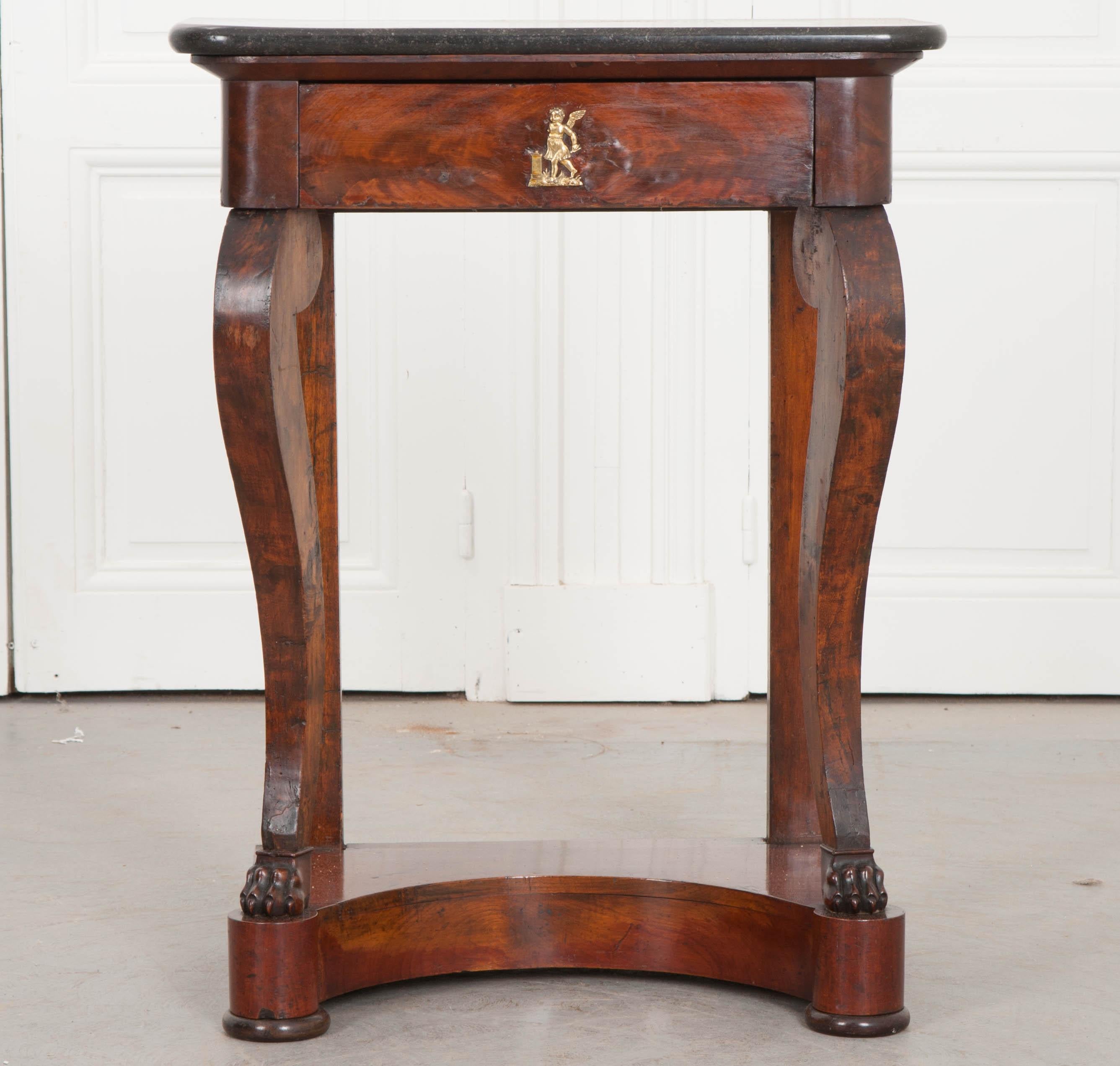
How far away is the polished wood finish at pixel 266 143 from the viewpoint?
1.11 m

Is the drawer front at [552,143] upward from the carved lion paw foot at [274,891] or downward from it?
upward

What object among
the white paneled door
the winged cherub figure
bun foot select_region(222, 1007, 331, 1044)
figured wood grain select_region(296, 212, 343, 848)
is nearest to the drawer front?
the winged cherub figure

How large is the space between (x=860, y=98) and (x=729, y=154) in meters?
0.10

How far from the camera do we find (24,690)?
2.48m

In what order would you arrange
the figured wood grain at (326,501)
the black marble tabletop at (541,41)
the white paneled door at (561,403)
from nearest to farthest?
the black marble tabletop at (541,41)
the figured wood grain at (326,501)
the white paneled door at (561,403)

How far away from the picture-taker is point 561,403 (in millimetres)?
2439

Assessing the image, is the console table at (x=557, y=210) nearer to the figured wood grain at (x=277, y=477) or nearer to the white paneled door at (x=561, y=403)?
the figured wood grain at (x=277, y=477)

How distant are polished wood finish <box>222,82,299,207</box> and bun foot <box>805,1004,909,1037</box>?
29.0 inches

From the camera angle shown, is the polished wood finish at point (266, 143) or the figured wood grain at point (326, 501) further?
the figured wood grain at point (326, 501)

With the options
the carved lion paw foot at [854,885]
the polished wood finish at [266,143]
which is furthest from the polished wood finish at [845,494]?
the polished wood finish at [266,143]

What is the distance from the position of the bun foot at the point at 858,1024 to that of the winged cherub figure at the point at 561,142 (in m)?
0.67

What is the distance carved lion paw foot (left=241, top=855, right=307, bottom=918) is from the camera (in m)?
1.15

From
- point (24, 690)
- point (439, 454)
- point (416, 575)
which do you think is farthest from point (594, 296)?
point (24, 690)

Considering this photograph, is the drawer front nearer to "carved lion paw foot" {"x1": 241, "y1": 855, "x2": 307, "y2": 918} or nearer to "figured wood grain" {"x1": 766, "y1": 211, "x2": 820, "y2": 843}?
"figured wood grain" {"x1": 766, "y1": 211, "x2": 820, "y2": 843}
